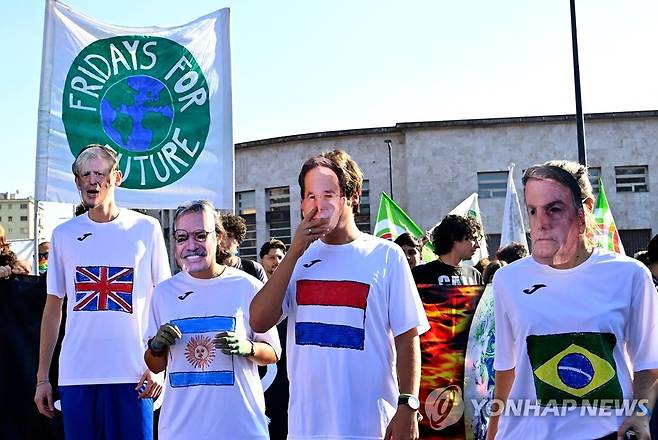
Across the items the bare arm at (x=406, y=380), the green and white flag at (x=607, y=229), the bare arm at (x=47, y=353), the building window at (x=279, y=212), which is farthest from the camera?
the building window at (x=279, y=212)

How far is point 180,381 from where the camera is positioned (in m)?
3.93

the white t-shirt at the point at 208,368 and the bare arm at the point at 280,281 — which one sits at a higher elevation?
the bare arm at the point at 280,281

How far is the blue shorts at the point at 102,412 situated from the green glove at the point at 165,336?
2.70 ft

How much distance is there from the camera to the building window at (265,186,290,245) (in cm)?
4459

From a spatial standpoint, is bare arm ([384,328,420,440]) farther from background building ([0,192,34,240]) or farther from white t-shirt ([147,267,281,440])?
background building ([0,192,34,240])

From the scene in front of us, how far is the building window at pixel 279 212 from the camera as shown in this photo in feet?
146

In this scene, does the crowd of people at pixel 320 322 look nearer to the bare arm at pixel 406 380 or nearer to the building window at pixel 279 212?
the bare arm at pixel 406 380

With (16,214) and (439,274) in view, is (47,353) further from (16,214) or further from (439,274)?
(16,214)

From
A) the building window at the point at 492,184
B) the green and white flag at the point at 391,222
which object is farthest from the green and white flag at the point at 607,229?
the building window at the point at 492,184

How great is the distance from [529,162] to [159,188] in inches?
1460

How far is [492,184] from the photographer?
41.8 metres

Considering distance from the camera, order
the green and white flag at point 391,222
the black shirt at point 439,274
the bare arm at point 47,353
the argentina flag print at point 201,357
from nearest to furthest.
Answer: the argentina flag print at point 201,357 < the bare arm at point 47,353 < the black shirt at point 439,274 < the green and white flag at point 391,222

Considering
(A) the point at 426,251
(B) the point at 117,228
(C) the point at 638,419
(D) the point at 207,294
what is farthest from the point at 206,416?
(A) the point at 426,251

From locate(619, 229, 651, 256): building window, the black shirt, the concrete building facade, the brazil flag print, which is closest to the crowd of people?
the brazil flag print
